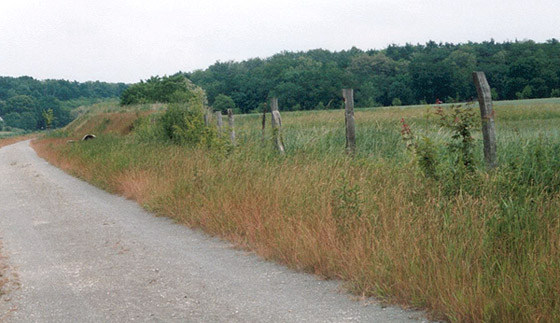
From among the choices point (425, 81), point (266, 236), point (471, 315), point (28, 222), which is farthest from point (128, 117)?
point (425, 81)

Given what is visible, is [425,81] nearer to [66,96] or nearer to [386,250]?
[386,250]

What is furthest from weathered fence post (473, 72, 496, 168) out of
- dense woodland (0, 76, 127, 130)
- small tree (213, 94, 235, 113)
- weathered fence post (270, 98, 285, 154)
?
dense woodland (0, 76, 127, 130)

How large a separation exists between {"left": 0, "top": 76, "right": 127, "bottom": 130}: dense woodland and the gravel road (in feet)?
348

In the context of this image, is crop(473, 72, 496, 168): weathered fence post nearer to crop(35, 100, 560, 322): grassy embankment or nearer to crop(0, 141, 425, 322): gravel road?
crop(35, 100, 560, 322): grassy embankment

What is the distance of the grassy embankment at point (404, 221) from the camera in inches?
164

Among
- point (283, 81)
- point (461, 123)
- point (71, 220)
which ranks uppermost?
point (283, 81)

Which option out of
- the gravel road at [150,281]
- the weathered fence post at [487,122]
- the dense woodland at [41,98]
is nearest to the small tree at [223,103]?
the dense woodland at [41,98]

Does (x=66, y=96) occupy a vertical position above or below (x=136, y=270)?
A: above

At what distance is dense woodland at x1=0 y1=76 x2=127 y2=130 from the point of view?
13150 centimetres

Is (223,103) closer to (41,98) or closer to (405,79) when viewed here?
(405,79)

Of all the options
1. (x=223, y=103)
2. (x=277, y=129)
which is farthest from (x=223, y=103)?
(x=277, y=129)

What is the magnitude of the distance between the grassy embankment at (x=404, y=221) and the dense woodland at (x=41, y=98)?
105440mm

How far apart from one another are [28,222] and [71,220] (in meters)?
0.81

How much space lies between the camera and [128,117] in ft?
135
